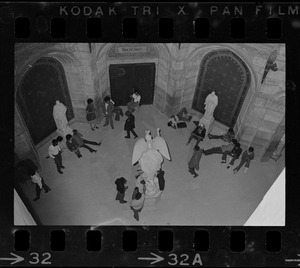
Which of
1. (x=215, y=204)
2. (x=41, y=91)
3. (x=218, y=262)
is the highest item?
(x=41, y=91)

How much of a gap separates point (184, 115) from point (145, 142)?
3.03 ft

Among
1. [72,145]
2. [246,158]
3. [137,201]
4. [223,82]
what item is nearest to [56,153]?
[72,145]

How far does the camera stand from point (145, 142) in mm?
16109

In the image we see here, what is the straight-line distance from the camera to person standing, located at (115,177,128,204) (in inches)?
636

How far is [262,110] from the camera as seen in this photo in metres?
16.3

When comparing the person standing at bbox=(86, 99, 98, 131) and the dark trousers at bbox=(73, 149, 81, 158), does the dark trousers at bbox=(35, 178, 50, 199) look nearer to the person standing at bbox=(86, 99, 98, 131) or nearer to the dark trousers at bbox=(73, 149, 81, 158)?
the dark trousers at bbox=(73, 149, 81, 158)

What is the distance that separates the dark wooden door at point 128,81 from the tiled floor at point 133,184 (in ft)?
1.12

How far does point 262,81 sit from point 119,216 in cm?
379

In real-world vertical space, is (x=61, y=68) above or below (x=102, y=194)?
above

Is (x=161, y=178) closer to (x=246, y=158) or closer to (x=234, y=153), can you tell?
(x=234, y=153)

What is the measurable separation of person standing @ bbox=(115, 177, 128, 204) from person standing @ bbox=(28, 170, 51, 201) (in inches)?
53.1

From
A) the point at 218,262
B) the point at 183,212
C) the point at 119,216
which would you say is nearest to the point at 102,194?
the point at 119,216

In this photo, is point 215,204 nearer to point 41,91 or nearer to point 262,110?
point 262,110

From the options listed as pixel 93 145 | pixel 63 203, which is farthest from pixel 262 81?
pixel 63 203
